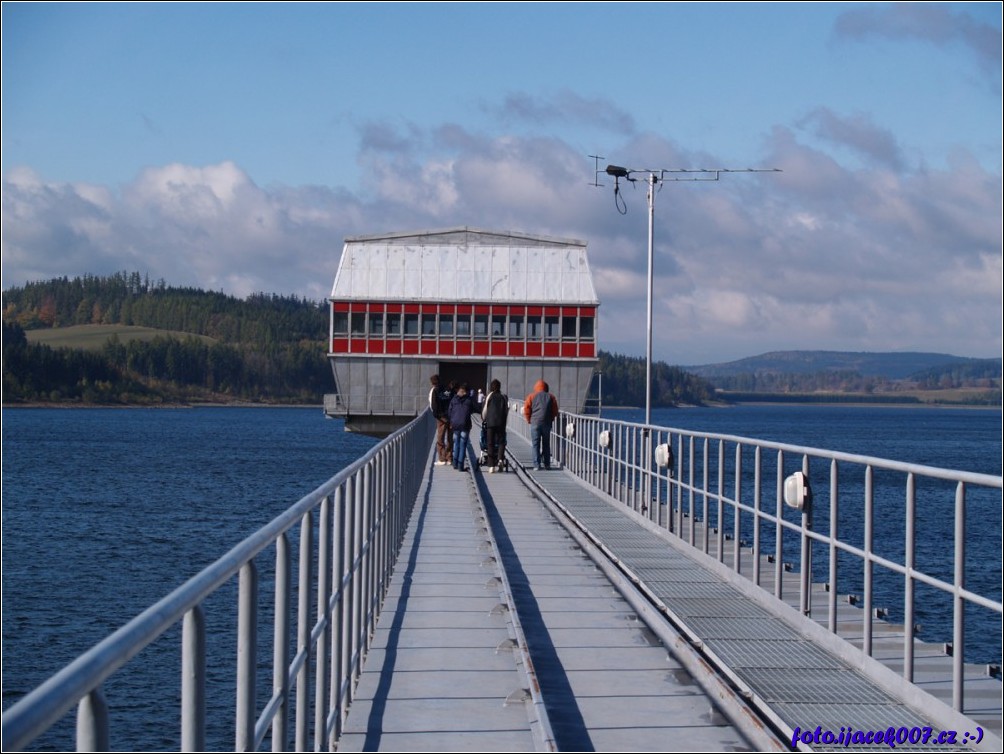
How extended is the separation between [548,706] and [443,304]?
47.8m

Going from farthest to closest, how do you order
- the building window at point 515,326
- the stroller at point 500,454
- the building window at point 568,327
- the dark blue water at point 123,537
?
1. the building window at point 515,326
2. the building window at point 568,327
3. the stroller at point 500,454
4. the dark blue water at point 123,537

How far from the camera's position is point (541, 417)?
24609 mm

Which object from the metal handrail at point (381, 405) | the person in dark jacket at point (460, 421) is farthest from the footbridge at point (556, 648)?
the metal handrail at point (381, 405)

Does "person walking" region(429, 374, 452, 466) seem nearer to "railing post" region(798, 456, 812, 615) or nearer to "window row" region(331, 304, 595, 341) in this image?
"railing post" region(798, 456, 812, 615)

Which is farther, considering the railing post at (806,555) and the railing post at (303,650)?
the railing post at (806,555)

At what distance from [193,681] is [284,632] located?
165 cm

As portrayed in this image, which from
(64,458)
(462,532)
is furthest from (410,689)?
(64,458)

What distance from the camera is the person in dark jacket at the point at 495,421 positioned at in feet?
75.4

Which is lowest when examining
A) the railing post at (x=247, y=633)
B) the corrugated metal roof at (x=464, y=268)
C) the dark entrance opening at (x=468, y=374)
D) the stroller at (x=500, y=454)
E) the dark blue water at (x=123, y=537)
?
the dark blue water at (x=123, y=537)


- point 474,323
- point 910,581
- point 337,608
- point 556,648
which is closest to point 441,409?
point 556,648

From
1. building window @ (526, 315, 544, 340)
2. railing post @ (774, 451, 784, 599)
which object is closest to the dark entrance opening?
building window @ (526, 315, 544, 340)

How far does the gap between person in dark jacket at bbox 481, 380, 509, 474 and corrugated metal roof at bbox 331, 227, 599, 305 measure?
2930cm

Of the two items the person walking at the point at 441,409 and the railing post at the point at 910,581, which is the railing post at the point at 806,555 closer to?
the railing post at the point at 910,581

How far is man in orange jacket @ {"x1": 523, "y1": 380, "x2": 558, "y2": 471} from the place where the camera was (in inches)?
949
